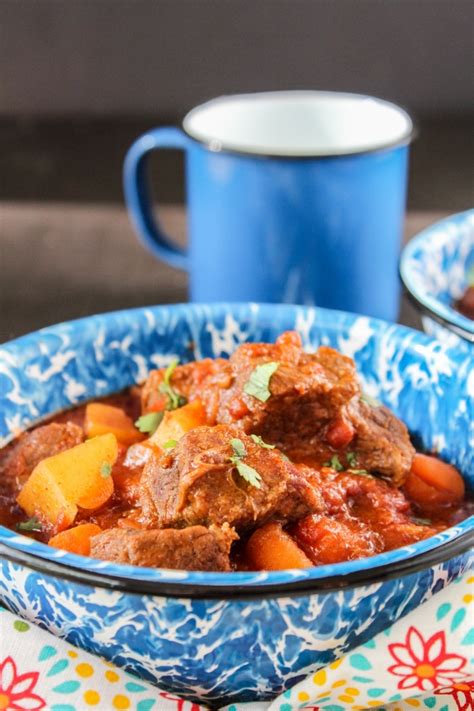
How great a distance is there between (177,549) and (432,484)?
2.46 ft

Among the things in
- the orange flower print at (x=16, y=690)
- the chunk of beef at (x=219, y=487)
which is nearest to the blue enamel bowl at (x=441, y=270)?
the chunk of beef at (x=219, y=487)

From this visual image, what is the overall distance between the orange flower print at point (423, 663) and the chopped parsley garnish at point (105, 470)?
70 centimetres

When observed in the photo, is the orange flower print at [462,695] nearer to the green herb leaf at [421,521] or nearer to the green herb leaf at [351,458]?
the green herb leaf at [421,521]

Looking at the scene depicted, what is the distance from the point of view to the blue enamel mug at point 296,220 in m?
3.38

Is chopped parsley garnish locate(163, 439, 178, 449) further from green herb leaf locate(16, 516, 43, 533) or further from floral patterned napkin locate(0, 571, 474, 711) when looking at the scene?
floral patterned napkin locate(0, 571, 474, 711)

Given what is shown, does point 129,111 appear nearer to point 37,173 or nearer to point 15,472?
point 37,173

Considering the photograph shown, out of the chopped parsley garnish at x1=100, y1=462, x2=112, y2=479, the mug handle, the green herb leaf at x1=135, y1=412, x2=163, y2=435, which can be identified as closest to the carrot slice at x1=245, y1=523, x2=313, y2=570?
the chopped parsley garnish at x1=100, y1=462, x2=112, y2=479

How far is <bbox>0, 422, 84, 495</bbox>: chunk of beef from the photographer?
244cm

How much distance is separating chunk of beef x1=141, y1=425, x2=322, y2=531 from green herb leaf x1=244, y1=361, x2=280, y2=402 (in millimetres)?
186

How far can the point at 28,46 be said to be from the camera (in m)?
6.32

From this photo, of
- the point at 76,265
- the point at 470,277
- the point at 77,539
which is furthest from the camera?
the point at 76,265

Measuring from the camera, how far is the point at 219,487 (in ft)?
6.72

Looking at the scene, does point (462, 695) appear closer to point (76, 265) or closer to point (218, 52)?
point (76, 265)

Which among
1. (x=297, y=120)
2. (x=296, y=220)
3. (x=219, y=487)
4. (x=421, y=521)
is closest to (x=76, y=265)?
(x=297, y=120)
